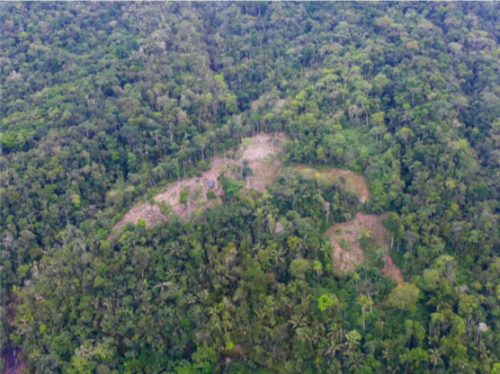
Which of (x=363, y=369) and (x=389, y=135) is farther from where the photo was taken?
(x=389, y=135)

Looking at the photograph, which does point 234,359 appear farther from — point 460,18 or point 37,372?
point 460,18

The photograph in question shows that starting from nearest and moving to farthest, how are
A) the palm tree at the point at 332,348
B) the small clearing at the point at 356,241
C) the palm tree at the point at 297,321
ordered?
1. the palm tree at the point at 332,348
2. the palm tree at the point at 297,321
3. the small clearing at the point at 356,241

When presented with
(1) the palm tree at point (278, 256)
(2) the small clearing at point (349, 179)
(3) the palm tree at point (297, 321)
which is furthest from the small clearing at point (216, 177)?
(3) the palm tree at point (297, 321)

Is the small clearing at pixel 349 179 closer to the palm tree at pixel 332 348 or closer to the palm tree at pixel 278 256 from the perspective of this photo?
the palm tree at pixel 278 256

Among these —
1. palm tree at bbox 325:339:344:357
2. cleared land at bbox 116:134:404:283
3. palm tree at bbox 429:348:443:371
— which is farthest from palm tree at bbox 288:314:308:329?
palm tree at bbox 429:348:443:371

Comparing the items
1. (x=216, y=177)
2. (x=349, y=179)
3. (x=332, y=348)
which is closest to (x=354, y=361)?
(x=332, y=348)

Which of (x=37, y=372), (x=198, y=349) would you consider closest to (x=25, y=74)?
(x=37, y=372)

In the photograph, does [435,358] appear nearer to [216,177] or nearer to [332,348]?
[332,348]
